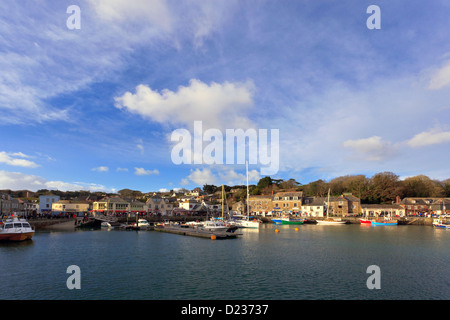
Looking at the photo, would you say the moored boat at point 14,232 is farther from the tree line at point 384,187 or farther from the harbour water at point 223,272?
the tree line at point 384,187

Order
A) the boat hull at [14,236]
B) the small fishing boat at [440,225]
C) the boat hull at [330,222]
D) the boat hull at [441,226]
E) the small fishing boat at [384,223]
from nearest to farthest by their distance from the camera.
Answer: the boat hull at [14,236]
the boat hull at [441,226]
the small fishing boat at [440,225]
the small fishing boat at [384,223]
the boat hull at [330,222]

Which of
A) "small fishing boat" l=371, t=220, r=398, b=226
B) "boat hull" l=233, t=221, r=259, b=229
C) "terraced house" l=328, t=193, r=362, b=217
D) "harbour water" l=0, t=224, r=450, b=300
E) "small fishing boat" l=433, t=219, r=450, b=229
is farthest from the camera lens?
"terraced house" l=328, t=193, r=362, b=217

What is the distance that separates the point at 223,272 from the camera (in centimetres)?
2683

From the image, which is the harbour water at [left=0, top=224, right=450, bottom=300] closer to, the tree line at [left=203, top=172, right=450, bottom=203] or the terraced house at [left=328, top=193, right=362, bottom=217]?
the terraced house at [left=328, top=193, right=362, bottom=217]

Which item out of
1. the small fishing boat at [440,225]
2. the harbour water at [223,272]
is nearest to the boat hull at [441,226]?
the small fishing boat at [440,225]

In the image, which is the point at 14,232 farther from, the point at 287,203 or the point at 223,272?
the point at 287,203

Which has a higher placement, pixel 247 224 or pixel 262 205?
pixel 262 205

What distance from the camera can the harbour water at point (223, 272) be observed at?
20.7 meters

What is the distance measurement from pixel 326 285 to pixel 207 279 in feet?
33.8

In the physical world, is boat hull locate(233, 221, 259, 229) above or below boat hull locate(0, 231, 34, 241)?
below

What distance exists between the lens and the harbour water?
67.8 ft

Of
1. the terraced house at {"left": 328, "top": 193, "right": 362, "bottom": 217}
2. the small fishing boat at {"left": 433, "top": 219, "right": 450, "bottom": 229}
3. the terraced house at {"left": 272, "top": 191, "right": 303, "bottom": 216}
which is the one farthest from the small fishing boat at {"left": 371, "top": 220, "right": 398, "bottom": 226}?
the terraced house at {"left": 272, "top": 191, "right": 303, "bottom": 216}

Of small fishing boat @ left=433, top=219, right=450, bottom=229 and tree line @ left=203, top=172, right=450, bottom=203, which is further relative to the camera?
tree line @ left=203, top=172, right=450, bottom=203

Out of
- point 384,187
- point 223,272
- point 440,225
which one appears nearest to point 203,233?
point 223,272
